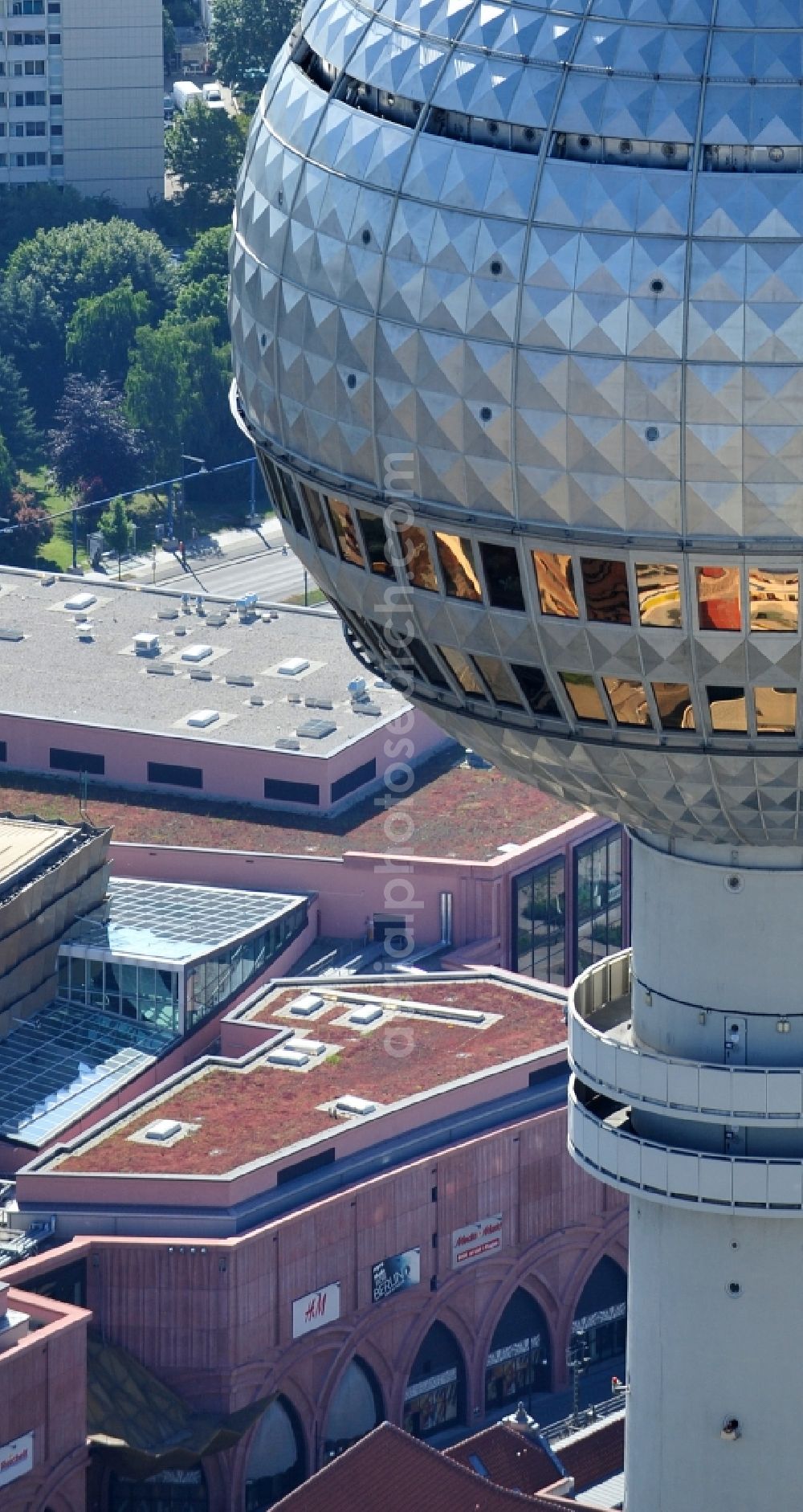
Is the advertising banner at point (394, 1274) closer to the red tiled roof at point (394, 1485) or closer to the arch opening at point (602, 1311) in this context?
the arch opening at point (602, 1311)

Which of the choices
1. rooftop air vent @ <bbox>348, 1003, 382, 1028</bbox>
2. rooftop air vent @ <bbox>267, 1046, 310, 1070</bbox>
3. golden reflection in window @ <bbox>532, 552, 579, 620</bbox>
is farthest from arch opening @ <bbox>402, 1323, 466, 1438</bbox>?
golden reflection in window @ <bbox>532, 552, 579, 620</bbox>

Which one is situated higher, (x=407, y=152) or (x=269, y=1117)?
(x=407, y=152)

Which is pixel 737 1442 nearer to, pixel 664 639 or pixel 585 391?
pixel 664 639

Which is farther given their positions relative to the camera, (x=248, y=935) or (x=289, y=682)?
(x=289, y=682)

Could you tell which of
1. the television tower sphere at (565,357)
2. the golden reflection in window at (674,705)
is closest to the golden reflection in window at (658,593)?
the television tower sphere at (565,357)

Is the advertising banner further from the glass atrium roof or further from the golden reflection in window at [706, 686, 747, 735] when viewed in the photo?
the golden reflection in window at [706, 686, 747, 735]

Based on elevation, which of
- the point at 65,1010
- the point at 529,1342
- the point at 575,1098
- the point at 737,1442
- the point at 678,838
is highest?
the point at 678,838

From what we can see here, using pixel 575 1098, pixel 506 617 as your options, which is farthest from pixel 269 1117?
pixel 506 617
